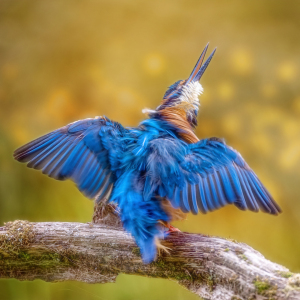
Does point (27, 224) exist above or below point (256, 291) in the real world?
above

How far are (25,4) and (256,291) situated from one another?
255cm

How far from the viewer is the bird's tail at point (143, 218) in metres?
1.28

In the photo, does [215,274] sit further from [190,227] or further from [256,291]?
[190,227]

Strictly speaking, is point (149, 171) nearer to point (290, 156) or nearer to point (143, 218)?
point (143, 218)

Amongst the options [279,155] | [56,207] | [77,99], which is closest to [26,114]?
[77,99]

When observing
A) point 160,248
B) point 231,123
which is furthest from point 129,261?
point 231,123

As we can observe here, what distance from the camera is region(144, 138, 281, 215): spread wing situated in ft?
4.37

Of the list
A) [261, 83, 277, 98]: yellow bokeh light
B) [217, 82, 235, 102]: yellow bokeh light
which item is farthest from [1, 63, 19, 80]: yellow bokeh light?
[261, 83, 277, 98]: yellow bokeh light

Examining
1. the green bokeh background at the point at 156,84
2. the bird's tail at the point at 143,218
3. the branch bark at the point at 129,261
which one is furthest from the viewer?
the green bokeh background at the point at 156,84

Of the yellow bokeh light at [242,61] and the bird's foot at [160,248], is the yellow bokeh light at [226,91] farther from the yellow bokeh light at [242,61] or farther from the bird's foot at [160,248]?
the bird's foot at [160,248]

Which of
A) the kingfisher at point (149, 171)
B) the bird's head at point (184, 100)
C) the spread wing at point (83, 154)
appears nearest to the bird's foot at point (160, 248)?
the kingfisher at point (149, 171)

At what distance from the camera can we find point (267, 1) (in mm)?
2791

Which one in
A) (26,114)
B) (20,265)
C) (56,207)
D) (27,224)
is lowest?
(20,265)

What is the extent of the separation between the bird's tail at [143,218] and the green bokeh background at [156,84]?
4.17 ft
